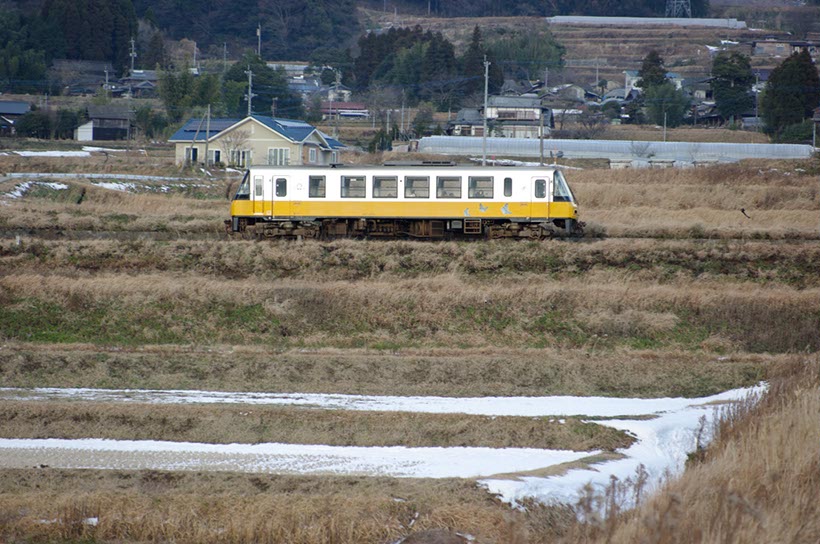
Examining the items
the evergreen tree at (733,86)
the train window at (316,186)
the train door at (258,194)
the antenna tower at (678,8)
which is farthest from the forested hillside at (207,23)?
the train window at (316,186)

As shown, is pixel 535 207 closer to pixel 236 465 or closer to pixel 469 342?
pixel 469 342

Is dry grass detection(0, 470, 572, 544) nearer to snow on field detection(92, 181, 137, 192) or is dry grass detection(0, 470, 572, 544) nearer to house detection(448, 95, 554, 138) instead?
snow on field detection(92, 181, 137, 192)

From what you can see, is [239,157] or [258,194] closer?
[258,194]

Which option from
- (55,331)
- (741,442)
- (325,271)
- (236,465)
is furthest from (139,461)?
(325,271)

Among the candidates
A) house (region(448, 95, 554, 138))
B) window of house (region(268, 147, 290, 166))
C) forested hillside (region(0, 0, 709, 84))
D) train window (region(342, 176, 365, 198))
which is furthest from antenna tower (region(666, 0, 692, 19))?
train window (region(342, 176, 365, 198))

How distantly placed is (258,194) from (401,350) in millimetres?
10606

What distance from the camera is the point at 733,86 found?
90688mm

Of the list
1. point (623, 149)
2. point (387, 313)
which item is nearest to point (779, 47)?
point (623, 149)

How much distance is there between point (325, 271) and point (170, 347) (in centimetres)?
608

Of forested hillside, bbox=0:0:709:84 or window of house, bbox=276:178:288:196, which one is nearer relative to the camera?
window of house, bbox=276:178:288:196

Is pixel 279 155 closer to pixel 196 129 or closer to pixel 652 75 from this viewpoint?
pixel 196 129

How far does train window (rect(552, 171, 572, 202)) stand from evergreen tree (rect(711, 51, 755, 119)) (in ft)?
221

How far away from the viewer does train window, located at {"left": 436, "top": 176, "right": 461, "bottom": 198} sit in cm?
2759

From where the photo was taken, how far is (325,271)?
2495 centimetres
